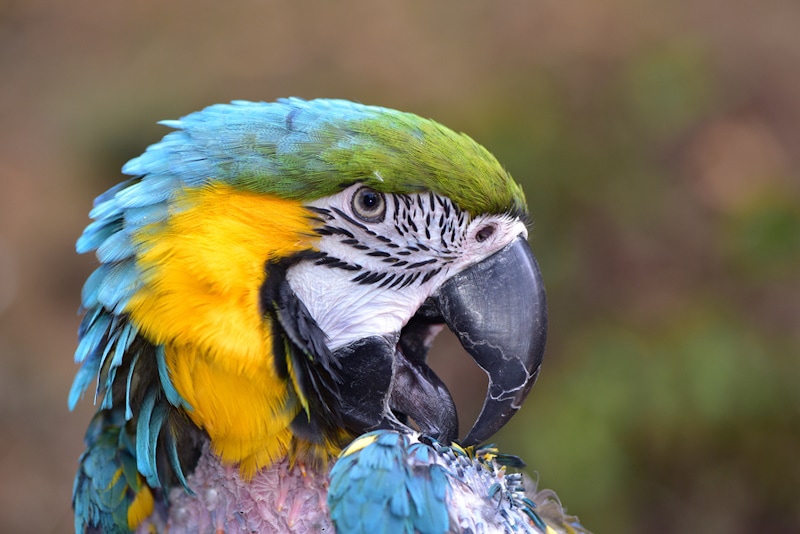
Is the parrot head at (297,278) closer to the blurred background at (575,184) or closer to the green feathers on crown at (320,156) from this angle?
the green feathers on crown at (320,156)

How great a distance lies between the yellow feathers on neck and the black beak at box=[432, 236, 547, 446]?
1.01 ft

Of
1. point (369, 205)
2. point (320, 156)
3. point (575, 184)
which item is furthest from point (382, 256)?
point (575, 184)

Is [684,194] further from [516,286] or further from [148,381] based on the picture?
[148,381]

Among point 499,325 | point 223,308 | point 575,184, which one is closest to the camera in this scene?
point 223,308

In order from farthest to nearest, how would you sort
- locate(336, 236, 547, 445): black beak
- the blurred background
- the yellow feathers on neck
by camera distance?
the blurred background < locate(336, 236, 547, 445): black beak < the yellow feathers on neck

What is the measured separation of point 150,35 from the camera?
16.1 ft

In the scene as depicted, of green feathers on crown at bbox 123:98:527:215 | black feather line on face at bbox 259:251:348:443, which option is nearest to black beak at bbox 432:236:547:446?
green feathers on crown at bbox 123:98:527:215

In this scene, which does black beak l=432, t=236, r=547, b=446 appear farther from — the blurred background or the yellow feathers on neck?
the blurred background

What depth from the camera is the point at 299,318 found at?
135cm

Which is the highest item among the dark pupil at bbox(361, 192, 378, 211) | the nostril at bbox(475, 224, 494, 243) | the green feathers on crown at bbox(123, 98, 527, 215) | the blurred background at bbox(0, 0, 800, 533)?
the green feathers on crown at bbox(123, 98, 527, 215)

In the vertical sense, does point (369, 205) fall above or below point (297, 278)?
above

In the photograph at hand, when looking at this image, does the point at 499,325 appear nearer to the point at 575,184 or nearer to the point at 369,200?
the point at 369,200

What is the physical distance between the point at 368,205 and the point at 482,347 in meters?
0.33

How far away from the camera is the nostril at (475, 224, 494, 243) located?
4.74 ft
